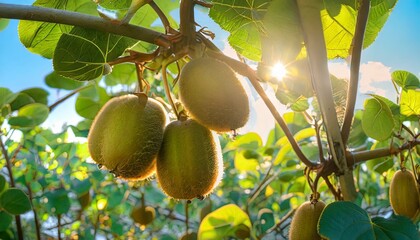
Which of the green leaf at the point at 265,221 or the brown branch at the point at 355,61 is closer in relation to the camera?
the brown branch at the point at 355,61

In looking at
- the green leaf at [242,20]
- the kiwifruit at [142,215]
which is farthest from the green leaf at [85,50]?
the kiwifruit at [142,215]

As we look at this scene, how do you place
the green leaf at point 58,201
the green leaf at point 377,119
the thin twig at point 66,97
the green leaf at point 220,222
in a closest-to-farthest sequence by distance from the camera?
the green leaf at point 377,119 → the green leaf at point 220,222 → the thin twig at point 66,97 → the green leaf at point 58,201

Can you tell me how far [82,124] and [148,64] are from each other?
2.69 feet

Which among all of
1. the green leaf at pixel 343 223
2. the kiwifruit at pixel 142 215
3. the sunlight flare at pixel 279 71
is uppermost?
the sunlight flare at pixel 279 71

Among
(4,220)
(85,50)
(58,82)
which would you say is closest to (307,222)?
(85,50)

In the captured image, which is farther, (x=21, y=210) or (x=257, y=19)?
(x=21, y=210)

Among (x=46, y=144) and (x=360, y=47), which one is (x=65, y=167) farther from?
(x=360, y=47)

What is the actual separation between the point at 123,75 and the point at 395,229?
88 cm

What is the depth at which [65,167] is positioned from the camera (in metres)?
1.96

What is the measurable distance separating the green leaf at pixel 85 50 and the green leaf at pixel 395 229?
1.64 ft

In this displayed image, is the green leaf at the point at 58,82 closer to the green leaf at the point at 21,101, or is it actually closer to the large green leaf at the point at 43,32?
the green leaf at the point at 21,101

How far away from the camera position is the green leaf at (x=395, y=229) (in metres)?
0.74

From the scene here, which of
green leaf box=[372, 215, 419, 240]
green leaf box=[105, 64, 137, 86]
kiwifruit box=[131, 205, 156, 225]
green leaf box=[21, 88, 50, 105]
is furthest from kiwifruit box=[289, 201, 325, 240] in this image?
kiwifruit box=[131, 205, 156, 225]

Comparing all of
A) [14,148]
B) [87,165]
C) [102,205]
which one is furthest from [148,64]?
[102,205]
